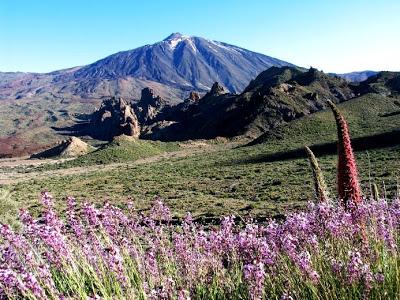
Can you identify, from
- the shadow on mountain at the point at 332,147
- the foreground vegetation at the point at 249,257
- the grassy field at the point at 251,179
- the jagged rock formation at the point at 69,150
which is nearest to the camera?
the foreground vegetation at the point at 249,257

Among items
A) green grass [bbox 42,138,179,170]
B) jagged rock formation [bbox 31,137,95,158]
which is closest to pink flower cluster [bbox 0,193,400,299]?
green grass [bbox 42,138,179,170]

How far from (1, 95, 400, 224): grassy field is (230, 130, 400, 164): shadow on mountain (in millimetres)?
101

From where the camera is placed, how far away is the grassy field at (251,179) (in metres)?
27.3

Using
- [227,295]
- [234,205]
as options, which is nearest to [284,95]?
[234,205]

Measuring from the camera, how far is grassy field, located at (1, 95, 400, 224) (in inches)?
1073

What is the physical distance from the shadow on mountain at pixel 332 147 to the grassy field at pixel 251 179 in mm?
101

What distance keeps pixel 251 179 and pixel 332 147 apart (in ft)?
71.5

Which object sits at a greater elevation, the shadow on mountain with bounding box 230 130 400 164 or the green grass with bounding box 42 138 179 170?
the shadow on mountain with bounding box 230 130 400 164

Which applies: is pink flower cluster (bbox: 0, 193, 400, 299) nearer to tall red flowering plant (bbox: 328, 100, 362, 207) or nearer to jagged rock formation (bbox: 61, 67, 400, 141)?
tall red flowering plant (bbox: 328, 100, 362, 207)

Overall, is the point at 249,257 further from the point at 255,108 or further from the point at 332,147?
the point at 255,108

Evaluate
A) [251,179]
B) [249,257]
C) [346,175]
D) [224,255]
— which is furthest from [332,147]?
[249,257]

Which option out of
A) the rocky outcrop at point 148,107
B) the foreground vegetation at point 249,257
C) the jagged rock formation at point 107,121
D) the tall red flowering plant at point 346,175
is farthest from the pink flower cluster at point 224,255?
the rocky outcrop at point 148,107

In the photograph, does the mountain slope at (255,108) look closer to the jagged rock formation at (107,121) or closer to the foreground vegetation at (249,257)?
the jagged rock formation at (107,121)

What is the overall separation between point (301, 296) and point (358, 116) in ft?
279
